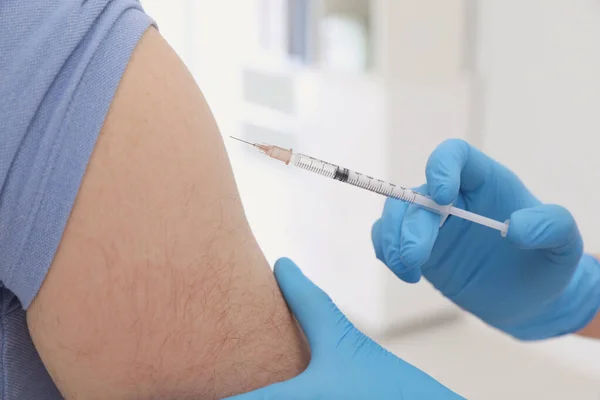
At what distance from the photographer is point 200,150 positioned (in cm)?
68

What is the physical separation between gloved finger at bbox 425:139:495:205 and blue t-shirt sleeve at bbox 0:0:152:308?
1.53 feet

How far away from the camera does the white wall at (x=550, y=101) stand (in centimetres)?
198

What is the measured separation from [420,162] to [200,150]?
5.56 ft

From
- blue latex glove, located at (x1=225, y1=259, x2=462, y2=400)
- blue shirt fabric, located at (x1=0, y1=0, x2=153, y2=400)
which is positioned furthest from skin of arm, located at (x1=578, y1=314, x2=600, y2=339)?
blue shirt fabric, located at (x1=0, y1=0, x2=153, y2=400)

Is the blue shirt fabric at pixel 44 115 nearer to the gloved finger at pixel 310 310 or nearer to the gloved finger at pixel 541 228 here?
the gloved finger at pixel 310 310

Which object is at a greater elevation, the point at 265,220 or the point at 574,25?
the point at 574,25

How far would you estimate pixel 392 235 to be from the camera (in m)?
0.94

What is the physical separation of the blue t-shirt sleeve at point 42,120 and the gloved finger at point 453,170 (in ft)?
Result: 1.53

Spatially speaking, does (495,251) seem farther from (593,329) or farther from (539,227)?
(593,329)

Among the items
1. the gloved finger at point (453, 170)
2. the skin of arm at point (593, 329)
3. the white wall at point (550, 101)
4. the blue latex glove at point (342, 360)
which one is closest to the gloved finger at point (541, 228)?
the gloved finger at point (453, 170)

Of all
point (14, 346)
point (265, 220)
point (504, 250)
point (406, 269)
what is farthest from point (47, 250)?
point (265, 220)

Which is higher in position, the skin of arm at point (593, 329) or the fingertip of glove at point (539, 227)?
the fingertip of glove at point (539, 227)

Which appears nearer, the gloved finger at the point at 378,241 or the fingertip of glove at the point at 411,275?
the fingertip of glove at the point at 411,275

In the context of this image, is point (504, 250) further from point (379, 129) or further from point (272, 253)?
point (272, 253)
